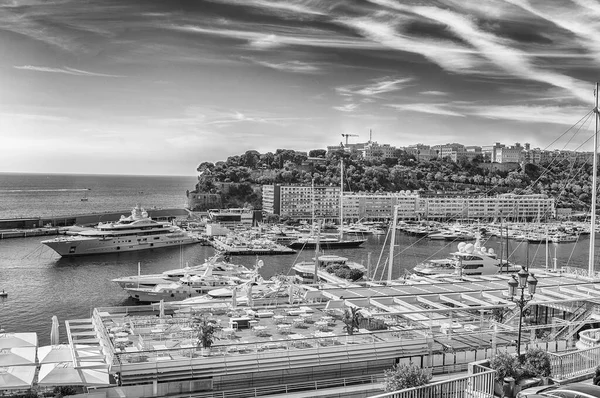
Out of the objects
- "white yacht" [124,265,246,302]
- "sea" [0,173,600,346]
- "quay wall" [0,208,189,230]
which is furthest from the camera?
"quay wall" [0,208,189,230]

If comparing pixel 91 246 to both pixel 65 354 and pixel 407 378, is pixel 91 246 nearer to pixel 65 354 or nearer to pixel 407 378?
pixel 65 354

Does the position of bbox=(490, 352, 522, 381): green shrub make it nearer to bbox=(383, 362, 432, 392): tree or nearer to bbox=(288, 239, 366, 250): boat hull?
bbox=(383, 362, 432, 392): tree

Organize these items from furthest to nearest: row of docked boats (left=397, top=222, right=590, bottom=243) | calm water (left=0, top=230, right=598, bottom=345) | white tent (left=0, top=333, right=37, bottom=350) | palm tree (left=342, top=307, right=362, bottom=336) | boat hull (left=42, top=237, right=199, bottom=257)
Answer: row of docked boats (left=397, top=222, right=590, bottom=243), boat hull (left=42, top=237, right=199, bottom=257), calm water (left=0, top=230, right=598, bottom=345), palm tree (left=342, top=307, right=362, bottom=336), white tent (left=0, top=333, right=37, bottom=350)

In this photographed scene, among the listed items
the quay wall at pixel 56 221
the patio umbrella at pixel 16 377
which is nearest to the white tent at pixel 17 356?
the patio umbrella at pixel 16 377

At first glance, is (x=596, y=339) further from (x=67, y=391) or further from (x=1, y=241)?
(x=1, y=241)

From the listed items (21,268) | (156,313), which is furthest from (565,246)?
(156,313)

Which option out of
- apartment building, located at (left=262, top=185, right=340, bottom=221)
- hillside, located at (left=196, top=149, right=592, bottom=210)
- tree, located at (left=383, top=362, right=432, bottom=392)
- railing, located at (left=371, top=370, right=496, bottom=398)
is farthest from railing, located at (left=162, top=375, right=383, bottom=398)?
hillside, located at (left=196, top=149, right=592, bottom=210)
